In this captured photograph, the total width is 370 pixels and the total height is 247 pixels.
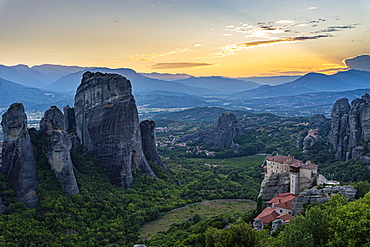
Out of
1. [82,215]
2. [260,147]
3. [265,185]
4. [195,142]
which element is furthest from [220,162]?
[82,215]

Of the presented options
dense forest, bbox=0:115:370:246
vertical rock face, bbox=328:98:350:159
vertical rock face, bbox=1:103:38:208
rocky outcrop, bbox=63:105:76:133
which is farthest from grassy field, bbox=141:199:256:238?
vertical rock face, bbox=328:98:350:159

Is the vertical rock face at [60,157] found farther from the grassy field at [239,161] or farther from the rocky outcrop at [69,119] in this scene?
the grassy field at [239,161]

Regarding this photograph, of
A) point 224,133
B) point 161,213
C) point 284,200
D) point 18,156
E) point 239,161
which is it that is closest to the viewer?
point 284,200

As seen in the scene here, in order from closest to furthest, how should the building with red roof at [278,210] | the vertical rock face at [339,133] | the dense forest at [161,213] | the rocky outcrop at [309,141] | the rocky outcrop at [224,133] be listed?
the dense forest at [161,213], the building with red roof at [278,210], the vertical rock face at [339,133], the rocky outcrop at [309,141], the rocky outcrop at [224,133]

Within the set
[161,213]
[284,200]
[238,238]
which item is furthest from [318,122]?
[238,238]

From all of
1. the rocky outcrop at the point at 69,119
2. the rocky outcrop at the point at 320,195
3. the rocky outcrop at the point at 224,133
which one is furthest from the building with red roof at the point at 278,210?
the rocky outcrop at the point at 224,133

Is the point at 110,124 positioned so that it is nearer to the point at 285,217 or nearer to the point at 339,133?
the point at 285,217

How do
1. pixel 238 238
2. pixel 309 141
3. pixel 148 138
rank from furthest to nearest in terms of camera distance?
pixel 309 141 → pixel 148 138 → pixel 238 238
